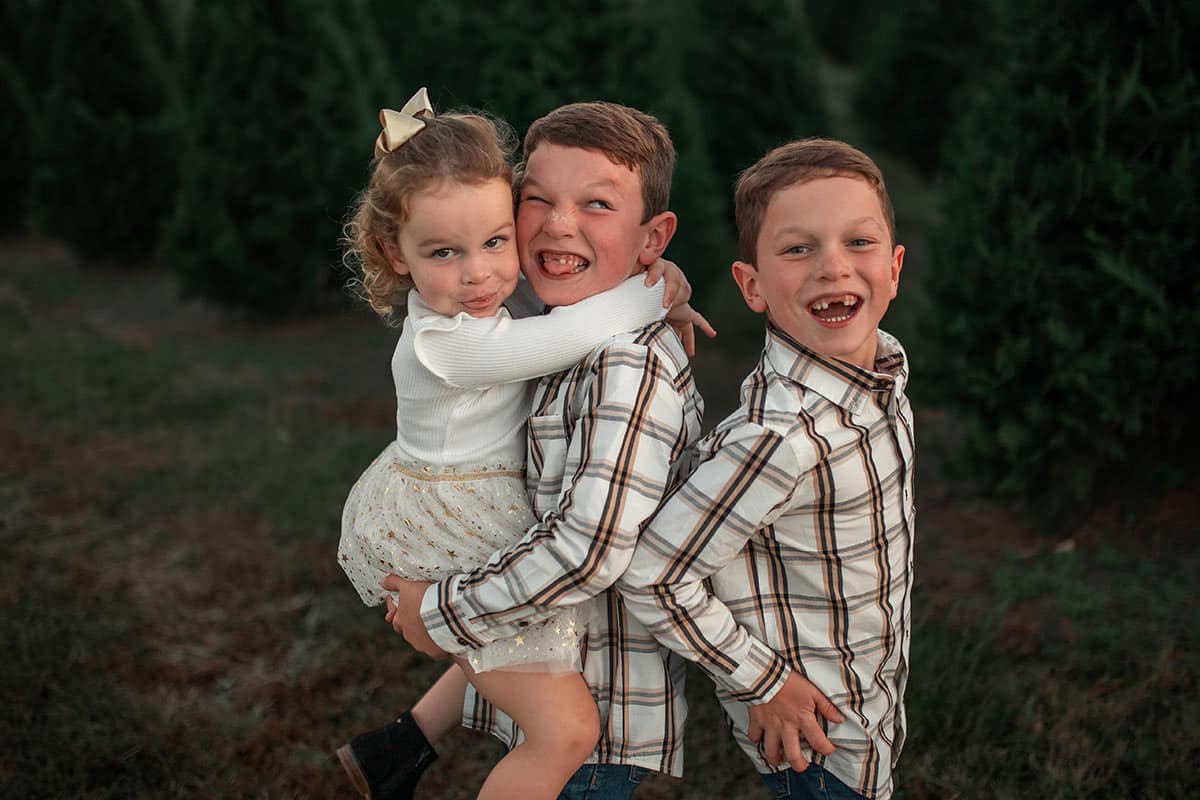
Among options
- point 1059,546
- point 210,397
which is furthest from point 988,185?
point 210,397

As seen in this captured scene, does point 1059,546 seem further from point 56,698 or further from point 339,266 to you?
point 339,266

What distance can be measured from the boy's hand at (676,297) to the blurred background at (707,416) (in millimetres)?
1400

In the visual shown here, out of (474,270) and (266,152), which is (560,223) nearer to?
(474,270)

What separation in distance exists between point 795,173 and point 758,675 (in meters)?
0.93

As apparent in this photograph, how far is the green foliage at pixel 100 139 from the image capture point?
9.91m

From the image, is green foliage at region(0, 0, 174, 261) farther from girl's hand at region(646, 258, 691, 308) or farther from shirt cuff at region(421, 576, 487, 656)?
shirt cuff at region(421, 576, 487, 656)

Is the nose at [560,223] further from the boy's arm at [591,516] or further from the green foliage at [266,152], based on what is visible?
the green foliage at [266,152]

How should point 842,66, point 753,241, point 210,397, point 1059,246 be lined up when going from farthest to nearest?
point 842,66, point 210,397, point 1059,246, point 753,241

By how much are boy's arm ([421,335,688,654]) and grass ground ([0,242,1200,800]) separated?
1.29 meters

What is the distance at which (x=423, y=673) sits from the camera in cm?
348

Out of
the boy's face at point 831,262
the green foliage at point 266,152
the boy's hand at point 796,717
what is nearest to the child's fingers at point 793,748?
the boy's hand at point 796,717

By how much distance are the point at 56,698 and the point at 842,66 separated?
2003cm

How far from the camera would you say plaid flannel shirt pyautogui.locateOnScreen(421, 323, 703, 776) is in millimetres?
1776

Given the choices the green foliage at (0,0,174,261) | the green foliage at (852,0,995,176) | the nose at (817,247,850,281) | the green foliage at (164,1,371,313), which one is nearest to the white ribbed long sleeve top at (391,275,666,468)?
the nose at (817,247,850,281)
